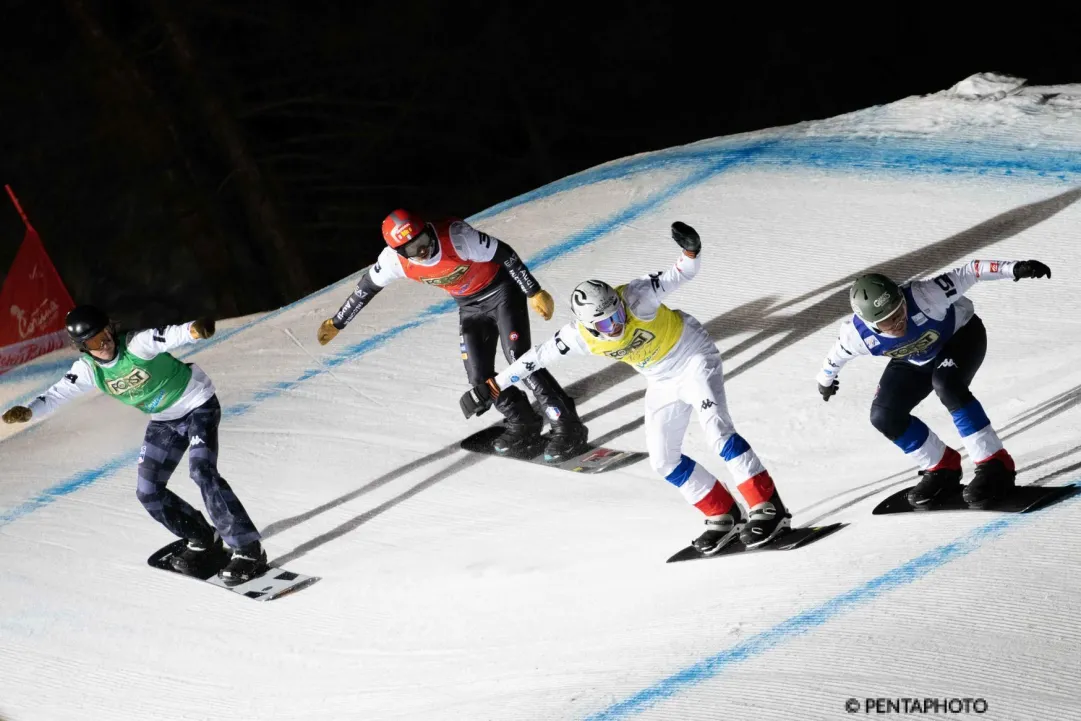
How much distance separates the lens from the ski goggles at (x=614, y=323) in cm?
560

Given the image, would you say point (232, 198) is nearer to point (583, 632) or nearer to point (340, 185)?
point (340, 185)

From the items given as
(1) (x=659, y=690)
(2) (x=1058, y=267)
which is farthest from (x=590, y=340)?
(2) (x=1058, y=267)

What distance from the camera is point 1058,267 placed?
778 centimetres

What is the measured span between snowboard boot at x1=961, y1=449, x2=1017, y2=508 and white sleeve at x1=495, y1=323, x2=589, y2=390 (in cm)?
178

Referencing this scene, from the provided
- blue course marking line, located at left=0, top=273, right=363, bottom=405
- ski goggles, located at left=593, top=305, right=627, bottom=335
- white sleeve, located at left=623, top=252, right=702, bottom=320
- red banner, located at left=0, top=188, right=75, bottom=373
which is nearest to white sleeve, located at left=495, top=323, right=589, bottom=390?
ski goggles, located at left=593, top=305, right=627, bottom=335

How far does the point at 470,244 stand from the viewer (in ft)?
23.2

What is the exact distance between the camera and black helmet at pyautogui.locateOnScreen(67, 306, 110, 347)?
244 inches

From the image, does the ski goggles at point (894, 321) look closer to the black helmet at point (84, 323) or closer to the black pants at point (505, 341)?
the black pants at point (505, 341)

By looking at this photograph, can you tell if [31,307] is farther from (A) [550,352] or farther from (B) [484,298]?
(A) [550,352]

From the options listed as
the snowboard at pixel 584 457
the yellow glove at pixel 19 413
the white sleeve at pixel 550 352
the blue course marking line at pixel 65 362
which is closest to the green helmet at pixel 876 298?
the white sleeve at pixel 550 352

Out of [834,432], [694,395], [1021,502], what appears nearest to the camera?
[1021,502]

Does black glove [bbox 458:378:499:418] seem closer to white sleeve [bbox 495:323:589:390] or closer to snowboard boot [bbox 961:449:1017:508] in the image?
white sleeve [bbox 495:323:589:390]

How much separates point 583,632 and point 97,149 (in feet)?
44.3

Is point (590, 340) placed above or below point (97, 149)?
below
